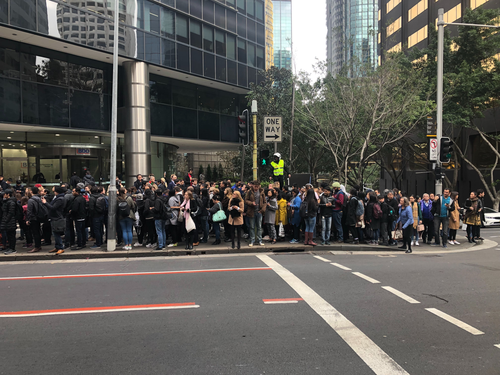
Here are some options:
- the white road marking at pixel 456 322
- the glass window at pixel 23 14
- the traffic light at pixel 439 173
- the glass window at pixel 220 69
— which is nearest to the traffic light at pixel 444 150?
the traffic light at pixel 439 173

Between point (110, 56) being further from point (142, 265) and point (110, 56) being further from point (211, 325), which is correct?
point (211, 325)

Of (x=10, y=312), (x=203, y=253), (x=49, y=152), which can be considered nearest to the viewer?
(x=10, y=312)

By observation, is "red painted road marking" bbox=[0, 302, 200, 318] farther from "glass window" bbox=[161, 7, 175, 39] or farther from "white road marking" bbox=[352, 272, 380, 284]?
"glass window" bbox=[161, 7, 175, 39]

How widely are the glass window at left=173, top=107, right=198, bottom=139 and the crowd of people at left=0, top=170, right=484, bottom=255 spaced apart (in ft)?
39.5

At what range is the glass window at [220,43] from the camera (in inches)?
981

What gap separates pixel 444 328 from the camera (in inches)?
198

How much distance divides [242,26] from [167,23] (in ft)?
23.6

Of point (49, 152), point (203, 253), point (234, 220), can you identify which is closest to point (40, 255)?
point (203, 253)

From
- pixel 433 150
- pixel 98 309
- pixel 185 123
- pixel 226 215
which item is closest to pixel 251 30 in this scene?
pixel 185 123

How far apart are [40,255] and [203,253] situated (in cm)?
449

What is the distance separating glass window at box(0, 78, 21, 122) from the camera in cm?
1692

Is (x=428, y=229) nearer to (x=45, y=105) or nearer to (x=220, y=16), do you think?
(x=45, y=105)

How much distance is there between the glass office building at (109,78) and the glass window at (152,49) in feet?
0.19

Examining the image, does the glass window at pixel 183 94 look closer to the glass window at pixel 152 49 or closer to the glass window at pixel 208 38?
the glass window at pixel 208 38
